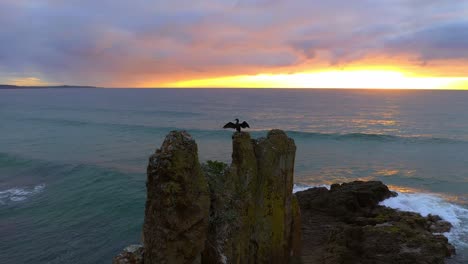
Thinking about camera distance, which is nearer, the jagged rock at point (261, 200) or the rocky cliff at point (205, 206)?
the rocky cliff at point (205, 206)

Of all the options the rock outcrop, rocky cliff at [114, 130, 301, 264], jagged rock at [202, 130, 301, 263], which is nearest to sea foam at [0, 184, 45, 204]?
the rock outcrop

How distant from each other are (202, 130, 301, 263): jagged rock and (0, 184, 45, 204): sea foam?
2349 centimetres

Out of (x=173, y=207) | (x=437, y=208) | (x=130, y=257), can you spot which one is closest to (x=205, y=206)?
(x=173, y=207)

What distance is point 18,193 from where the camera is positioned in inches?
1227

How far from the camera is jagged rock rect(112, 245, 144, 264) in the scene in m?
9.90

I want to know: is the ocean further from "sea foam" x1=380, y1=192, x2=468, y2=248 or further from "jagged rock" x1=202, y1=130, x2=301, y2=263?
"jagged rock" x1=202, y1=130, x2=301, y2=263

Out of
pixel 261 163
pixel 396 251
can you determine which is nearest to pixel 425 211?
pixel 396 251

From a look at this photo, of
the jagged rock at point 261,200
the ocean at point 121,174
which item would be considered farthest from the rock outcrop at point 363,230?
the jagged rock at point 261,200

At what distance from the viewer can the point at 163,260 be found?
9562 millimetres

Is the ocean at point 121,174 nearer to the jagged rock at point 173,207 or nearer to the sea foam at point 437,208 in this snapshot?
the sea foam at point 437,208

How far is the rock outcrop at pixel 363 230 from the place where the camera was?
59.0 ft

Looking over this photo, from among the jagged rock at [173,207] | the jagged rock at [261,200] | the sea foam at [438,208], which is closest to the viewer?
the jagged rock at [173,207]

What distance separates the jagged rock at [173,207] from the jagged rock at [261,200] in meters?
1.40

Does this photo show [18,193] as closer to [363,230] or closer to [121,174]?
[121,174]
